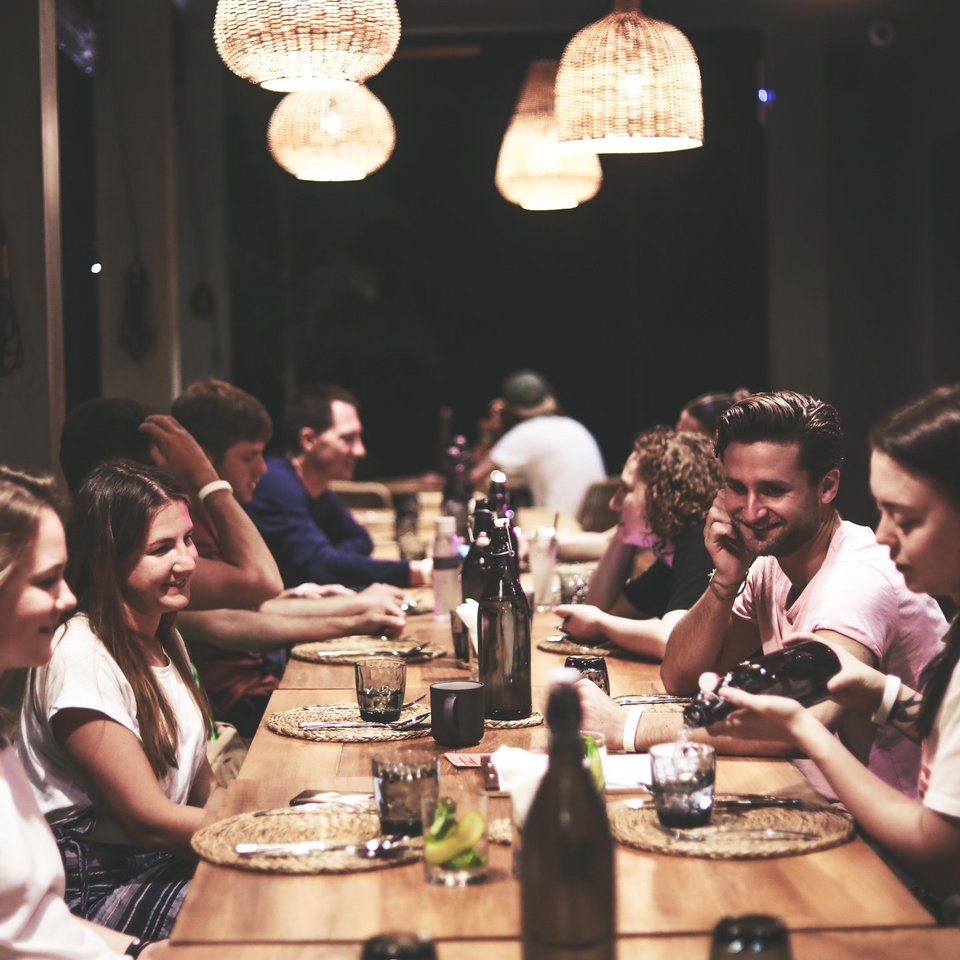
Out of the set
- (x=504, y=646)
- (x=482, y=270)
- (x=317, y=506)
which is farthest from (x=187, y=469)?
(x=482, y=270)

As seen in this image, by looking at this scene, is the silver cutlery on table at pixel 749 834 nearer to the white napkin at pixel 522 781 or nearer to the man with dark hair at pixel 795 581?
the white napkin at pixel 522 781

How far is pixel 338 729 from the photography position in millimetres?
2254

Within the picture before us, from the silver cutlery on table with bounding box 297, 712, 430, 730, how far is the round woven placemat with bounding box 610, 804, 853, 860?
1.80 ft

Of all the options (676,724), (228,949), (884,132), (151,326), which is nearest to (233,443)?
(676,724)

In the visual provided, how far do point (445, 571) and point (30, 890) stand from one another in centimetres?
197

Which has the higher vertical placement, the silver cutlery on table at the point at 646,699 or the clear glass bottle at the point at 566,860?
the clear glass bottle at the point at 566,860

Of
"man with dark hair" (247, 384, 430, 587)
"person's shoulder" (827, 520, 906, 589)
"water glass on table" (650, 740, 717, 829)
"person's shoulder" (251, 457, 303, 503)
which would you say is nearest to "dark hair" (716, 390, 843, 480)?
"person's shoulder" (827, 520, 906, 589)

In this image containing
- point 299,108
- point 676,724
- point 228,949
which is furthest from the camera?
point 299,108

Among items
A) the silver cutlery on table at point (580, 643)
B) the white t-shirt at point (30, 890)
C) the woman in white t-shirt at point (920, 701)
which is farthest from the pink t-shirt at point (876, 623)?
the white t-shirt at point (30, 890)

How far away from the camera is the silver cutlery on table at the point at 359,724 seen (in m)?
2.25

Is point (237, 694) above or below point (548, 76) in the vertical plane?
below

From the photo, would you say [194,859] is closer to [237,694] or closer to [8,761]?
[8,761]

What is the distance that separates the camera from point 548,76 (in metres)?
5.15

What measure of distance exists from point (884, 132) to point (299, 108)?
5483 mm
